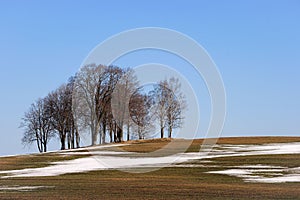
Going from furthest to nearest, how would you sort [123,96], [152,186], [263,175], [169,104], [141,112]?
[169,104] → [141,112] → [123,96] → [263,175] → [152,186]

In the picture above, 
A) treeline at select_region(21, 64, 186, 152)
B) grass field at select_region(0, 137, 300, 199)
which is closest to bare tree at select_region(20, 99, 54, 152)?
treeline at select_region(21, 64, 186, 152)

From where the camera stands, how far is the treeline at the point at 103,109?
8656 centimetres

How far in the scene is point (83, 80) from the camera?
87688mm

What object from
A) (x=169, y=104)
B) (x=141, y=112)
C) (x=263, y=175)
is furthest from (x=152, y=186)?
(x=169, y=104)

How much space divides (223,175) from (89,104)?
52.9 metres

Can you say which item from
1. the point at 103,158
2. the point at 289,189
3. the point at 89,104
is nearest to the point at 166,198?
the point at 289,189

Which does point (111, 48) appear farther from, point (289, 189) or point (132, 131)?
point (132, 131)

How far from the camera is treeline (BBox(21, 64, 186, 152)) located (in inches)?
3408

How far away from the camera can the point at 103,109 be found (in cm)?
8800

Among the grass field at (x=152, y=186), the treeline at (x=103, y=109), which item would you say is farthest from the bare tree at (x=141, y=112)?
the grass field at (x=152, y=186)

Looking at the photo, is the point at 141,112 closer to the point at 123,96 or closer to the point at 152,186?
the point at 123,96

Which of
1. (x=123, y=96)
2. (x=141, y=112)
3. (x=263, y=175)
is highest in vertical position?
(x=123, y=96)

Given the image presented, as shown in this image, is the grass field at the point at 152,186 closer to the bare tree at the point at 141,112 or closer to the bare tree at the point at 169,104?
the bare tree at the point at 141,112

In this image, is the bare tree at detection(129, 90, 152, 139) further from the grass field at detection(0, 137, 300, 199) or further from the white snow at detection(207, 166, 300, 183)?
the white snow at detection(207, 166, 300, 183)
